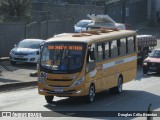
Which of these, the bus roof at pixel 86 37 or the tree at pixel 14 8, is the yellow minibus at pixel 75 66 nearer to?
the bus roof at pixel 86 37

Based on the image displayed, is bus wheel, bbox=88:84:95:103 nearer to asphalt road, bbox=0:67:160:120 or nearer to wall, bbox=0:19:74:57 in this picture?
asphalt road, bbox=0:67:160:120

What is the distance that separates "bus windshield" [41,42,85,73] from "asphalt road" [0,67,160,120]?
55.0 inches

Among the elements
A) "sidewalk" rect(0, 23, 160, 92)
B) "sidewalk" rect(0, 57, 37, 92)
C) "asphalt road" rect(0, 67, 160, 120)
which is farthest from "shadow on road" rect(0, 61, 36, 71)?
"asphalt road" rect(0, 67, 160, 120)

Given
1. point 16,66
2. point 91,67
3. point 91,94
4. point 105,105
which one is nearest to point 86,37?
point 91,67

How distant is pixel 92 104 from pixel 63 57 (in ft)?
6.89

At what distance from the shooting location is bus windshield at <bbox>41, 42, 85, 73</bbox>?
69.0 ft

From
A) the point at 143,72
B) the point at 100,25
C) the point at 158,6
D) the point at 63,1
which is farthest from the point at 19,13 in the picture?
the point at 158,6

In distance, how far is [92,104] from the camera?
2164 centimetres

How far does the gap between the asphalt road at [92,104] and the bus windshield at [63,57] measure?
1.40m

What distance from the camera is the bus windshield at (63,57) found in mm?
21031

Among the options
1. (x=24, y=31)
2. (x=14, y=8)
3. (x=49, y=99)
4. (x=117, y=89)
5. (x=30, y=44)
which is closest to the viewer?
(x=49, y=99)

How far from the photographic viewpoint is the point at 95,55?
22.3 m

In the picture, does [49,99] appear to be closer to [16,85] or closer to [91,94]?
[91,94]

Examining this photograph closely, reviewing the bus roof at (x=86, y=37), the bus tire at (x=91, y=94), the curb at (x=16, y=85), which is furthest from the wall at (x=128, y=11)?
the bus tire at (x=91, y=94)
